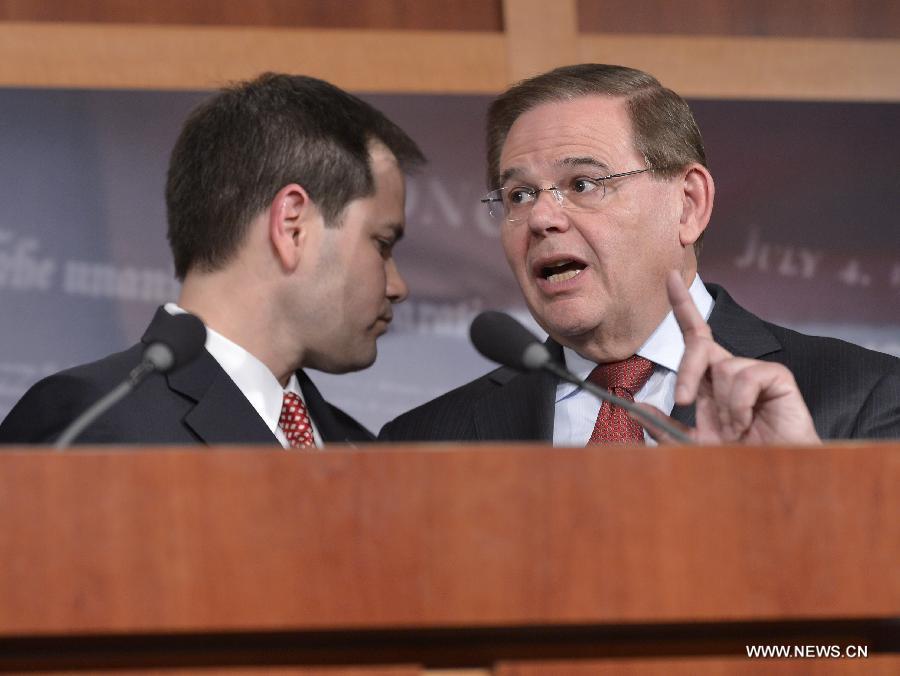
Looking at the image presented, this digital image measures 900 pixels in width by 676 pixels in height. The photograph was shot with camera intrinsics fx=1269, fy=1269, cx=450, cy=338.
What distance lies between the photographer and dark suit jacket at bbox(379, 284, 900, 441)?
209 cm

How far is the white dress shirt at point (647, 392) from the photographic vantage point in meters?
2.29

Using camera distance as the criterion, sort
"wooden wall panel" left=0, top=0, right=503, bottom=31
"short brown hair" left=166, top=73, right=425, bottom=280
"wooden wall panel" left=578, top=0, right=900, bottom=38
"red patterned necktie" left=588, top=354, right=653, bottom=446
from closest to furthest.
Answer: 1. "red patterned necktie" left=588, top=354, right=653, bottom=446
2. "short brown hair" left=166, top=73, right=425, bottom=280
3. "wooden wall panel" left=0, top=0, right=503, bottom=31
4. "wooden wall panel" left=578, top=0, right=900, bottom=38

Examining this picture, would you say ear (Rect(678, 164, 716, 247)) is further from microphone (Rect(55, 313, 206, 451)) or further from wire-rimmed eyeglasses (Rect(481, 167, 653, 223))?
microphone (Rect(55, 313, 206, 451))

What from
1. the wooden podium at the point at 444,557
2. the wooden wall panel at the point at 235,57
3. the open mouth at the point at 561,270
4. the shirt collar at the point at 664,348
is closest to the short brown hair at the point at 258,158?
the open mouth at the point at 561,270

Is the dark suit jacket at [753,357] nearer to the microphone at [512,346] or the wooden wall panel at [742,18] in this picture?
the microphone at [512,346]

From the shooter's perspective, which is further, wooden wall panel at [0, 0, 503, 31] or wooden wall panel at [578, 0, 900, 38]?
wooden wall panel at [578, 0, 900, 38]

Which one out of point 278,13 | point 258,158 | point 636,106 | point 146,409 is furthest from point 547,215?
point 278,13

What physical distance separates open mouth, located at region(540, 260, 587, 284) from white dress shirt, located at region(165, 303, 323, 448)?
1.74ft

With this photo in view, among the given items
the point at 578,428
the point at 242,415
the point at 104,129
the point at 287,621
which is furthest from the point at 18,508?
the point at 104,129

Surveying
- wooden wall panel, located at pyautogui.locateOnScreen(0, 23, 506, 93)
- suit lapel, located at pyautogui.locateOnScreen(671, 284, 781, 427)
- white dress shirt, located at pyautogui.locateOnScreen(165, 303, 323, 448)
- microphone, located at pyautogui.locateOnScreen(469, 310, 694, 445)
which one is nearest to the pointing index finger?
microphone, located at pyautogui.locateOnScreen(469, 310, 694, 445)

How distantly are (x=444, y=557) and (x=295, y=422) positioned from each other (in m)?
1.33

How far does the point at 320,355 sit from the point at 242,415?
0.94 feet

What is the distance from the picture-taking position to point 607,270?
2336 millimetres

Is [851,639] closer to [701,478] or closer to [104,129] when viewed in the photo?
[701,478]
